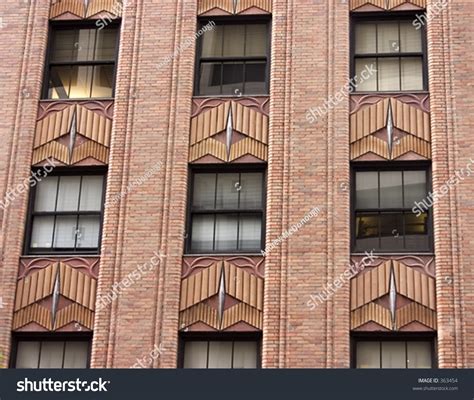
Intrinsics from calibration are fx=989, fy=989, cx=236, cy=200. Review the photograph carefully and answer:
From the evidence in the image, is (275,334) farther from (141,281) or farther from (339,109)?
(339,109)

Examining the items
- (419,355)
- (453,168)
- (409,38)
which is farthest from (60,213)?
(409,38)

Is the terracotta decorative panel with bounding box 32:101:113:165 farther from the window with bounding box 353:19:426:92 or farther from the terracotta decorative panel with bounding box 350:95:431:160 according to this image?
the window with bounding box 353:19:426:92

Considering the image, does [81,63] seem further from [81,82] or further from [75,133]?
[75,133]

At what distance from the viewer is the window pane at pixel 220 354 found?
762 inches

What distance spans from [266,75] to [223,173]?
7.76 feet

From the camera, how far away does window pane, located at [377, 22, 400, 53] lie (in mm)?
21469

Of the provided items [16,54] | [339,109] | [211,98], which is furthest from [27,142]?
[339,109]

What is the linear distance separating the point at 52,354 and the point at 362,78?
340 inches

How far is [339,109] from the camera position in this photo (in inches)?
807

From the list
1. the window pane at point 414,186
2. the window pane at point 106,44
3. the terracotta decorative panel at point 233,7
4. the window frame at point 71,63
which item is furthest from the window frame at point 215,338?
the terracotta decorative panel at point 233,7

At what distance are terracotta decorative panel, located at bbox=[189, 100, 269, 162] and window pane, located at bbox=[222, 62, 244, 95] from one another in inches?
19.0

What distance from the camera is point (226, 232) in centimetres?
2033

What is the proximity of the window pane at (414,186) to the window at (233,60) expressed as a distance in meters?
3.54

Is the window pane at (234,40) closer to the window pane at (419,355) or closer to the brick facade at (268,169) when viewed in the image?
the brick facade at (268,169)
